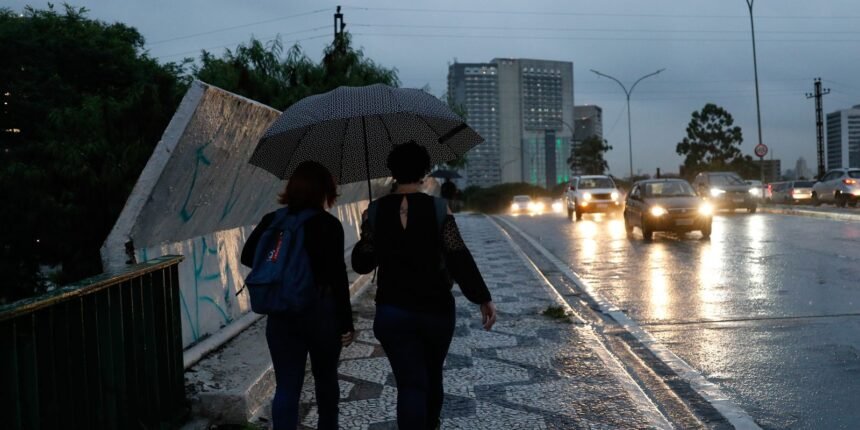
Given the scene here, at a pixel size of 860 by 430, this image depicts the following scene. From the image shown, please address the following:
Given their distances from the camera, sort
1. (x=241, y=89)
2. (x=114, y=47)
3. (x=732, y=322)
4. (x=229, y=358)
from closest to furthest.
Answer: (x=229, y=358)
(x=732, y=322)
(x=241, y=89)
(x=114, y=47)

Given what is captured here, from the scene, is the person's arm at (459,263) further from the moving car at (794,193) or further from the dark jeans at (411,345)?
the moving car at (794,193)

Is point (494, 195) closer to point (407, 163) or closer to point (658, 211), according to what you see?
point (658, 211)

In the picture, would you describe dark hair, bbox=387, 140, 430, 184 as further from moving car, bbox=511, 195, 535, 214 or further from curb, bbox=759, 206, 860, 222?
moving car, bbox=511, 195, 535, 214

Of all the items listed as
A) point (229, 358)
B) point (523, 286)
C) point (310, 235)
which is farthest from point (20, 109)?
point (310, 235)

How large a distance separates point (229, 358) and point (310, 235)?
2549mm

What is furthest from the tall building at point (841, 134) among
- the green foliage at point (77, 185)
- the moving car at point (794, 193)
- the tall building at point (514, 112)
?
the green foliage at point (77, 185)

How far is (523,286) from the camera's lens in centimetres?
1083

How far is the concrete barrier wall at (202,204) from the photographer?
4885 millimetres

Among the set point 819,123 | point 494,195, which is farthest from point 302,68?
point 494,195

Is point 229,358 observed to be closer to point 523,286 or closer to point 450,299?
point 450,299

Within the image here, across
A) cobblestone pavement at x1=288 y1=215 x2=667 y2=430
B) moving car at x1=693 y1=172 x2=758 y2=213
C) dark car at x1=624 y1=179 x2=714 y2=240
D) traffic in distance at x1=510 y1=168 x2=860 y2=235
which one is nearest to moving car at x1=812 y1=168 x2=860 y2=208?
traffic in distance at x1=510 y1=168 x2=860 y2=235

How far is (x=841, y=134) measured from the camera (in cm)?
14775

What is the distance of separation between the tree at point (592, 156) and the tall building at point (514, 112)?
4357 centimetres

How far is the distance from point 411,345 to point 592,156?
109611 mm
